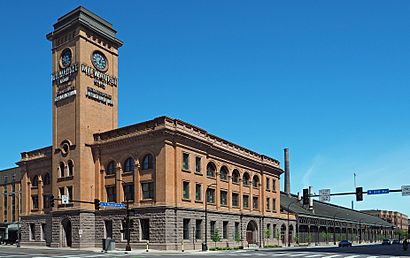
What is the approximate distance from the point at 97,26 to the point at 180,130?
2000 cm

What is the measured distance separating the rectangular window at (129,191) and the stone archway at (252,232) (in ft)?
69.1

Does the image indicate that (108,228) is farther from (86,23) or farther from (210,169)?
(86,23)

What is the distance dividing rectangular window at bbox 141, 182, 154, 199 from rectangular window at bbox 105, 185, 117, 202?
15.3 ft

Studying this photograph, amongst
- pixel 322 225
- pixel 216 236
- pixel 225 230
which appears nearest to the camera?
pixel 216 236

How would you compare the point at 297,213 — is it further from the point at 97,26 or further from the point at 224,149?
the point at 97,26

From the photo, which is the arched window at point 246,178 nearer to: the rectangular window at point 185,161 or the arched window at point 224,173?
the arched window at point 224,173

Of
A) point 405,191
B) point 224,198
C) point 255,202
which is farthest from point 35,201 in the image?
point 405,191

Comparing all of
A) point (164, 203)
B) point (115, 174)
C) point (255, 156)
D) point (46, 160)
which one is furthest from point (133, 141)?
point (255, 156)

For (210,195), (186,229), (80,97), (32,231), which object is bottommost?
(32,231)

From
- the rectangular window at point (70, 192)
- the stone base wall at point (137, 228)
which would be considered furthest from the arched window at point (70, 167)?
the stone base wall at point (137, 228)

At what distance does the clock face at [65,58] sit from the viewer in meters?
64.4

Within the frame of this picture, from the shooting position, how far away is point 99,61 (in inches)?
2566

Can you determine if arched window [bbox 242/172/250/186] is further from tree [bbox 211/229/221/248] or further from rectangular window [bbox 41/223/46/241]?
rectangular window [bbox 41/223/46/241]

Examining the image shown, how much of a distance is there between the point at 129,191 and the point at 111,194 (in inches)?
133
